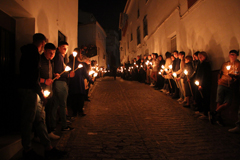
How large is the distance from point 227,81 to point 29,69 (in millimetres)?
4989

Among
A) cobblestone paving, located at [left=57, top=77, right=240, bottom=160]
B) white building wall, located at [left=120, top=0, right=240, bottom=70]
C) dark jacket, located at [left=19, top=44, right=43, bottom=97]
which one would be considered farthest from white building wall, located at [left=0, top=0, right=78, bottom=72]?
white building wall, located at [left=120, top=0, right=240, bottom=70]

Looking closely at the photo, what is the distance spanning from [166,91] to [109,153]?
7.93m

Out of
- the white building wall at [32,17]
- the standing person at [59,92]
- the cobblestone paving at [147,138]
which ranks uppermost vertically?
the white building wall at [32,17]

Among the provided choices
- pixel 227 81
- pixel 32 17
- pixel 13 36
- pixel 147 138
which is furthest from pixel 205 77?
pixel 13 36

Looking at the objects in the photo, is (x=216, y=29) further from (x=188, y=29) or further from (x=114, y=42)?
(x=114, y=42)

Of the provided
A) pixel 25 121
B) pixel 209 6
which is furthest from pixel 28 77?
pixel 209 6

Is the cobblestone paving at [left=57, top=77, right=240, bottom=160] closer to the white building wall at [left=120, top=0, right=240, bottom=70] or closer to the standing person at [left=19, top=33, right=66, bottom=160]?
the standing person at [left=19, top=33, right=66, bottom=160]

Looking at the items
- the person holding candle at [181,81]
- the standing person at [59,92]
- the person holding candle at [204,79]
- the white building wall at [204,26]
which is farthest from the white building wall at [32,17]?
the white building wall at [204,26]

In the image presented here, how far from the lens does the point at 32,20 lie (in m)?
4.96

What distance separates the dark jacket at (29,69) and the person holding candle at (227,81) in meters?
4.71

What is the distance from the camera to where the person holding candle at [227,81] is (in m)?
5.06

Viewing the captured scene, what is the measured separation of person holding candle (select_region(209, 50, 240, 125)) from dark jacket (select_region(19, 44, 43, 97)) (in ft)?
15.5

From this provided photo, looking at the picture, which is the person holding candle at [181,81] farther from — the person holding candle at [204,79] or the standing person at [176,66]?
the person holding candle at [204,79]

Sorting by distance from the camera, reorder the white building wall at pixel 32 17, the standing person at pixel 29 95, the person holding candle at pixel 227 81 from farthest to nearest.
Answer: the person holding candle at pixel 227 81
the white building wall at pixel 32 17
the standing person at pixel 29 95
